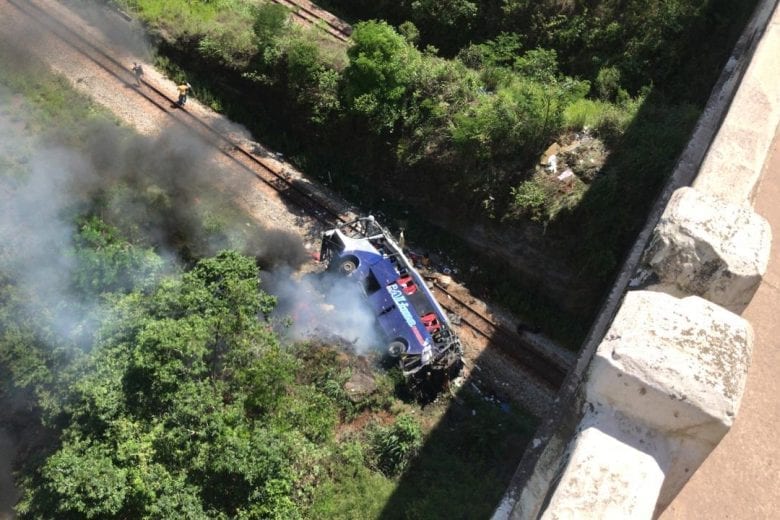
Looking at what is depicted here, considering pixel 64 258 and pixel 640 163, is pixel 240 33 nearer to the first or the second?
pixel 64 258

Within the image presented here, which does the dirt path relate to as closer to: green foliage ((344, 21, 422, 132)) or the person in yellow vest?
green foliage ((344, 21, 422, 132))

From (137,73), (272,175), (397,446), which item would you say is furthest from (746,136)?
(137,73)

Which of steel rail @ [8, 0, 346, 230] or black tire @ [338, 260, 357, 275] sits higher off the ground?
steel rail @ [8, 0, 346, 230]

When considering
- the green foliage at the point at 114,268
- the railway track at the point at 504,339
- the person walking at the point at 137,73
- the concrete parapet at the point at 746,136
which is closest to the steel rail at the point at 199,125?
the person walking at the point at 137,73

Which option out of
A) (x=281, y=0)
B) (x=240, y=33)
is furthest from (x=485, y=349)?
(x=281, y=0)

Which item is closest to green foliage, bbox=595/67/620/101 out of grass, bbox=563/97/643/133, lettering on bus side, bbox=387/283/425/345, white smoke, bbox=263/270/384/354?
grass, bbox=563/97/643/133
